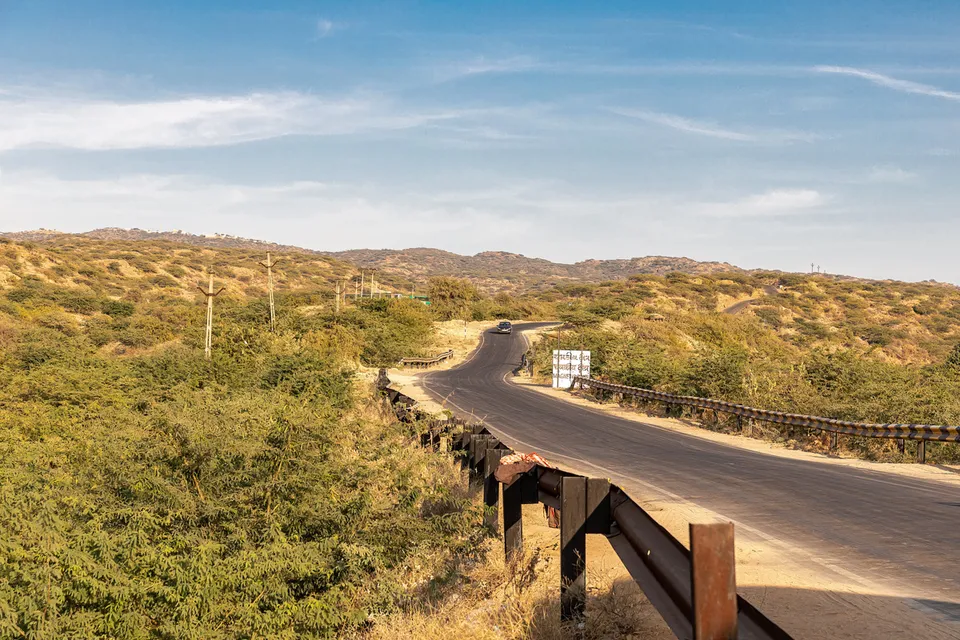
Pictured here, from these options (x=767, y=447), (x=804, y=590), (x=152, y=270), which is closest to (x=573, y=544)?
(x=804, y=590)

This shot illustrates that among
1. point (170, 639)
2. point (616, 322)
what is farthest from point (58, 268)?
point (170, 639)

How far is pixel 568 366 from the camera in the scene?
120ft

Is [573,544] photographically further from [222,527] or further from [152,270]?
[152,270]

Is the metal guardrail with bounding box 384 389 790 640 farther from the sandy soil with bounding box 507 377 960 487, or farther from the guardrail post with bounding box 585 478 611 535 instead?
the sandy soil with bounding box 507 377 960 487

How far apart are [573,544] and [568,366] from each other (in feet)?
105

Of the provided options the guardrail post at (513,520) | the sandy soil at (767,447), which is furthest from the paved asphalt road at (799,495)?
the guardrail post at (513,520)

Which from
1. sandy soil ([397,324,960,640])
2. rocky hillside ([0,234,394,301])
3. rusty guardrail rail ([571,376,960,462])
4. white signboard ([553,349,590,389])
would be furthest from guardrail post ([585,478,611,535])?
rocky hillside ([0,234,394,301])

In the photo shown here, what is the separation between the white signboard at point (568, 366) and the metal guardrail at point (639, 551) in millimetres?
28078

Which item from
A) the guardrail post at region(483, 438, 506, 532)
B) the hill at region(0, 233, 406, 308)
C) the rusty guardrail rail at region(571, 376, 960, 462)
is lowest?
the rusty guardrail rail at region(571, 376, 960, 462)

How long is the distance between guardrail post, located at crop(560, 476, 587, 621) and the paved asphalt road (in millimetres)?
3144

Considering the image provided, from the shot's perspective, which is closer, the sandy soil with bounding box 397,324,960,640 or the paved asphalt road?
the sandy soil with bounding box 397,324,960,640

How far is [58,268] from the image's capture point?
95125 mm

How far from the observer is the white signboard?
35.7 metres

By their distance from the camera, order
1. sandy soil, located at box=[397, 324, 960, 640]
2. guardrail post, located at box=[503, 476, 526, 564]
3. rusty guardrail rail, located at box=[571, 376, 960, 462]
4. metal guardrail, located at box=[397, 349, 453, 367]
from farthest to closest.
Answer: metal guardrail, located at box=[397, 349, 453, 367] < rusty guardrail rail, located at box=[571, 376, 960, 462] < guardrail post, located at box=[503, 476, 526, 564] < sandy soil, located at box=[397, 324, 960, 640]
